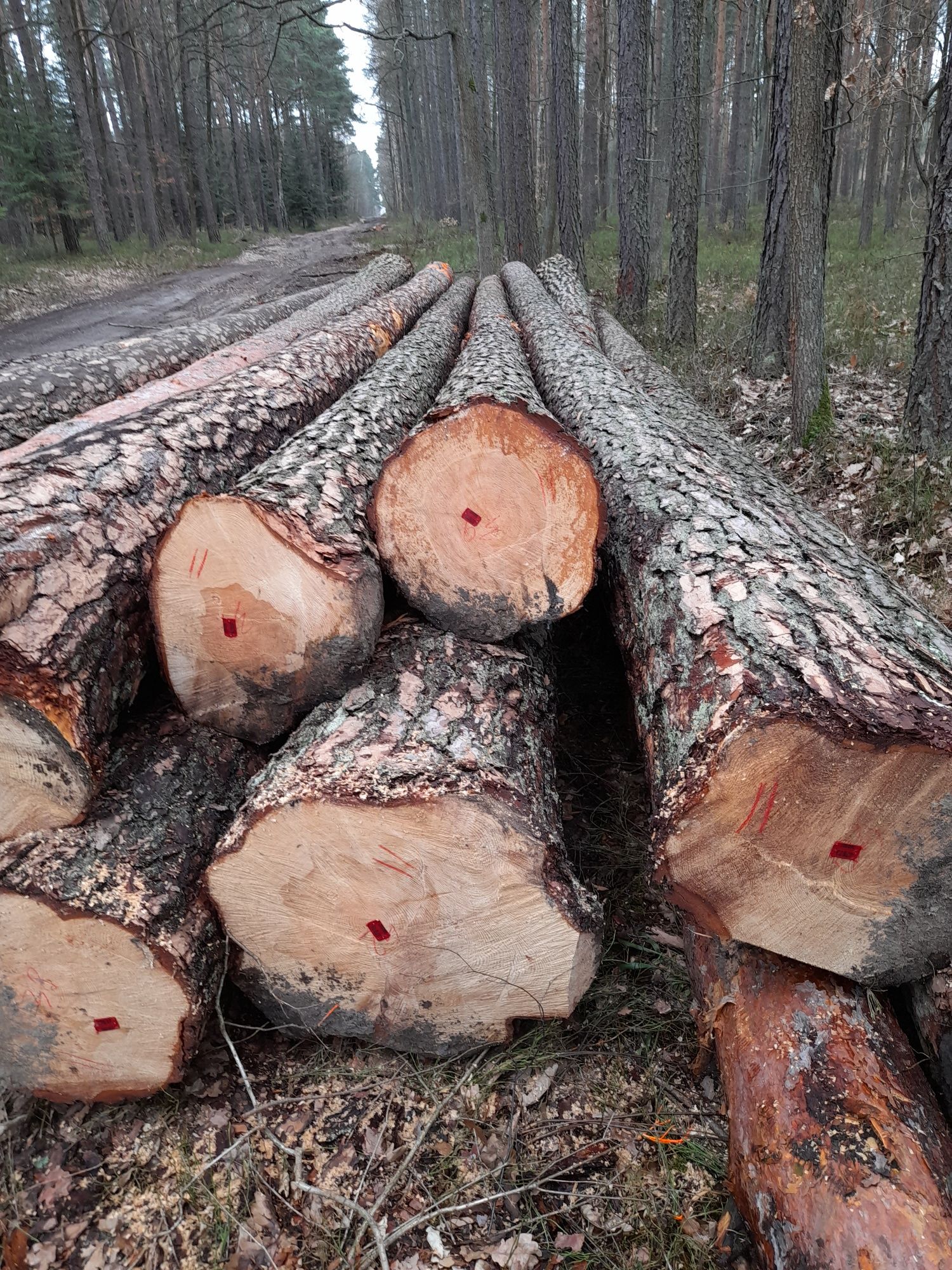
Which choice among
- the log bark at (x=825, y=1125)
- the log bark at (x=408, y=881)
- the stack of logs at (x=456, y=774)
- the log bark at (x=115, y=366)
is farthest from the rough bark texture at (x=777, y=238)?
the log bark at (x=825, y=1125)

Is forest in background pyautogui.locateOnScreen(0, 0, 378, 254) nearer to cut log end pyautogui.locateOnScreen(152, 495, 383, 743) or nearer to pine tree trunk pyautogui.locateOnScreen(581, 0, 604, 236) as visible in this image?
pine tree trunk pyautogui.locateOnScreen(581, 0, 604, 236)

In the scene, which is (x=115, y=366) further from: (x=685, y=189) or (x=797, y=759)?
(x=685, y=189)

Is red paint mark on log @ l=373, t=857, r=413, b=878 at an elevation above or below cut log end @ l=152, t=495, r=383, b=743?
below

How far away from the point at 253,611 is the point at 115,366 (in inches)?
166

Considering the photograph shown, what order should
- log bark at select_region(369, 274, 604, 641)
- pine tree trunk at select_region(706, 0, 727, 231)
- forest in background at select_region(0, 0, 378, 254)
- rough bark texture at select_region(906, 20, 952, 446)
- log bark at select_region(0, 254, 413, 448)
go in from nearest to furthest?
log bark at select_region(369, 274, 604, 641) < rough bark texture at select_region(906, 20, 952, 446) < log bark at select_region(0, 254, 413, 448) < forest in background at select_region(0, 0, 378, 254) < pine tree trunk at select_region(706, 0, 727, 231)

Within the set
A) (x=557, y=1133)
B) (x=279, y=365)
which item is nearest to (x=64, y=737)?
(x=557, y=1133)

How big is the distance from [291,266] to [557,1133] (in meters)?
18.8

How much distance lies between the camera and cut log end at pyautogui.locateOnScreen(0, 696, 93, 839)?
6.63 ft

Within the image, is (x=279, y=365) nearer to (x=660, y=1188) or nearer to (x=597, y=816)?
(x=597, y=816)

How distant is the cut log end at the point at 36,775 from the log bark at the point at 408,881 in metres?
0.49

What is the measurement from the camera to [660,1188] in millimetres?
1864

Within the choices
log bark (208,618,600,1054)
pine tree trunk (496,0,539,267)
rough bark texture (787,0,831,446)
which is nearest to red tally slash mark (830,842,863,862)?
log bark (208,618,600,1054)

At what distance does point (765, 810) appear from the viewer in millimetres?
1631

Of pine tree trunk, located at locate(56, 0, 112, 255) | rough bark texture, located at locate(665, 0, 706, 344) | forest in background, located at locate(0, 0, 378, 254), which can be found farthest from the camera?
forest in background, located at locate(0, 0, 378, 254)
